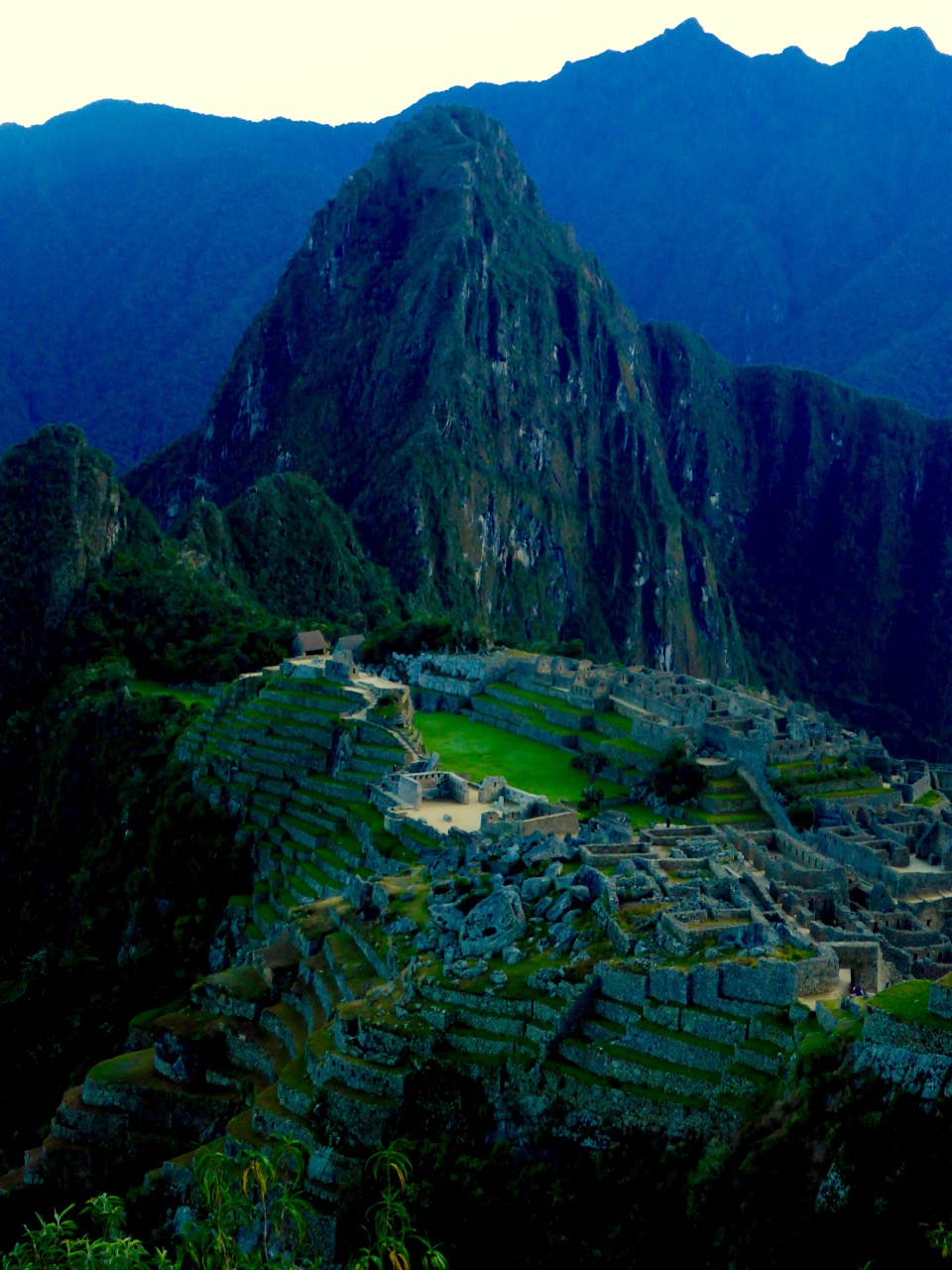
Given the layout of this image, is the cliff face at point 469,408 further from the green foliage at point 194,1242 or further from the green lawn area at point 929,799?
the green foliage at point 194,1242

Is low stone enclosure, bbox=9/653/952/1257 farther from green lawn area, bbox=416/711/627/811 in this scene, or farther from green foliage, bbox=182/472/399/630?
green foliage, bbox=182/472/399/630

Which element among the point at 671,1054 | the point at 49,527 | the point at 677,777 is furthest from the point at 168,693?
the point at 671,1054

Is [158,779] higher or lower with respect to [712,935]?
lower

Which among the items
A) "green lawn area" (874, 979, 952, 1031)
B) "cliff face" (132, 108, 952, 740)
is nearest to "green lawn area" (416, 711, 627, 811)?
"green lawn area" (874, 979, 952, 1031)

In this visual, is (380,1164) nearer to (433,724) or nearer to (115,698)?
(433,724)

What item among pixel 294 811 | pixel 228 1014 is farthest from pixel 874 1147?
pixel 294 811

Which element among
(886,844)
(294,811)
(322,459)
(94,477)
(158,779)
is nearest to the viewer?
(886,844)

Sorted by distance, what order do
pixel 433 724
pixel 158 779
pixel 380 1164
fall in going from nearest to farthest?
pixel 380 1164 → pixel 158 779 → pixel 433 724

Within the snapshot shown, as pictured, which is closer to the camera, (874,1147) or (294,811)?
(874,1147)
